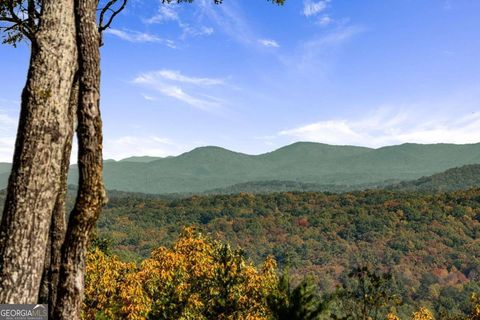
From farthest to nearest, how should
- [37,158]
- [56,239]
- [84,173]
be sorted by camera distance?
[56,239], [84,173], [37,158]

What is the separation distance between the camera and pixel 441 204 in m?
196

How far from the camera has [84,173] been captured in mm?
5156

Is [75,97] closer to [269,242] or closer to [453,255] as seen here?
[453,255]

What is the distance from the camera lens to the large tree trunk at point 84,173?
5.02m

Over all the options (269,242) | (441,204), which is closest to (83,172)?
(269,242)

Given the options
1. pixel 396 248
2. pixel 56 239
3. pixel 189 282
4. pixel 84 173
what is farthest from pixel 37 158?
pixel 396 248

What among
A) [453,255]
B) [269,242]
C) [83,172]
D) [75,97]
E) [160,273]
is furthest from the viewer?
[269,242]

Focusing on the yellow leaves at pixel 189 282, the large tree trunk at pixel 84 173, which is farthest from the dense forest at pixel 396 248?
the large tree trunk at pixel 84 173

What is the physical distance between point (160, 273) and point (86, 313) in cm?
Answer: 389

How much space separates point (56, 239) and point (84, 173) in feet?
3.22

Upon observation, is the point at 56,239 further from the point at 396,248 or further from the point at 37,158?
the point at 396,248

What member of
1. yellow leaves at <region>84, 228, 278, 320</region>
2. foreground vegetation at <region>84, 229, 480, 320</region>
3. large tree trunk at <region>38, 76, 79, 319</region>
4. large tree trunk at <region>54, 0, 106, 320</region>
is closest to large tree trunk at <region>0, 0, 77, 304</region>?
large tree trunk at <region>54, 0, 106, 320</region>

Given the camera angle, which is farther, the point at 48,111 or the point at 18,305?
the point at 48,111

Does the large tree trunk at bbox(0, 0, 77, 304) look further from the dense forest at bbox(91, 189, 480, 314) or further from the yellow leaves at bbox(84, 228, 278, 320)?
the dense forest at bbox(91, 189, 480, 314)
